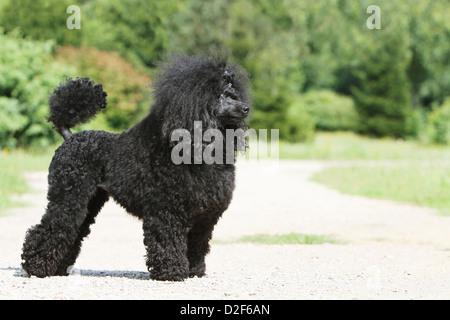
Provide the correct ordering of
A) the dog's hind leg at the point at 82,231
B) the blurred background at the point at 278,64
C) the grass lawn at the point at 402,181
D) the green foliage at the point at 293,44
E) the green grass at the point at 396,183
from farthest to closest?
the green foliage at the point at 293,44 < the blurred background at the point at 278,64 < the grass lawn at the point at 402,181 < the green grass at the point at 396,183 < the dog's hind leg at the point at 82,231

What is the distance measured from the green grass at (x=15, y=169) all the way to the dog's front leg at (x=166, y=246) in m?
7.55

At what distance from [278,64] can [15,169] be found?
99.7 ft

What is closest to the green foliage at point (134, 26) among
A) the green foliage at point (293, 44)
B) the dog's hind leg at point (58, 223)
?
the green foliage at point (293, 44)

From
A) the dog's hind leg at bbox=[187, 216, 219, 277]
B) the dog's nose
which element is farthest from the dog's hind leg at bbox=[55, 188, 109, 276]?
the dog's nose

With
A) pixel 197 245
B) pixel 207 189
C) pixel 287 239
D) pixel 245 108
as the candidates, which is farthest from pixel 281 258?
pixel 245 108

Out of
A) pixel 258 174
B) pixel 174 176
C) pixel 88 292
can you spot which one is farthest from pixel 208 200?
pixel 258 174

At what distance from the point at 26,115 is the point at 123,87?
8.56 metres

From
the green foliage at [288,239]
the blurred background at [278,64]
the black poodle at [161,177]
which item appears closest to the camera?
the black poodle at [161,177]

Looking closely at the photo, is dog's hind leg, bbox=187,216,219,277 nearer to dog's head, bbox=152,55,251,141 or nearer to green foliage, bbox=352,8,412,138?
dog's head, bbox=152,55,251,141

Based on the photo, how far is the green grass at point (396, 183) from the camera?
49.9 ft

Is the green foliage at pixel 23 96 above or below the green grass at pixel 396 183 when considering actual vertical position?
above

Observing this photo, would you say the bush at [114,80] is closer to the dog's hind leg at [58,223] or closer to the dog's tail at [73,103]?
the dog's tail at [73,103]

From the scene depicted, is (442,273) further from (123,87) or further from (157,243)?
(123,87)

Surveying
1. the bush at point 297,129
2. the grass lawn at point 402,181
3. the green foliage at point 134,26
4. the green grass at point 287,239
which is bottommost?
the bush at point 297,129
